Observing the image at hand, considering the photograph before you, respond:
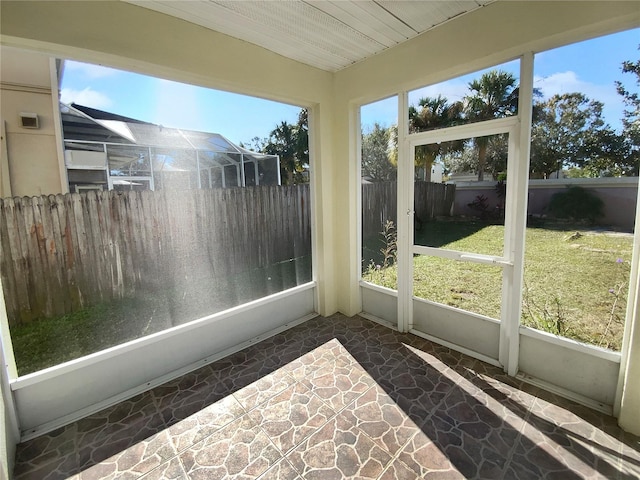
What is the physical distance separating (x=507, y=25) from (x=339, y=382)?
113 inches

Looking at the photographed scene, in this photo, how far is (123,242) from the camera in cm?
224

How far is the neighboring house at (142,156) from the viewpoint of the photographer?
199cm

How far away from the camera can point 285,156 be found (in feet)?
10.2

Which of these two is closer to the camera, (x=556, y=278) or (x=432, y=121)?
(x=556, y=278)

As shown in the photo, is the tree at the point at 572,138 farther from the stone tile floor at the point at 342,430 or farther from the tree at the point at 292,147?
the tree at the point at 292,147

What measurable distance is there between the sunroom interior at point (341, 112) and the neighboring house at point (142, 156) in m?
0.41

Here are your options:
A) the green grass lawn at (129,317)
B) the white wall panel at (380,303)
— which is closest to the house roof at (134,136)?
the green grass lawn at (129,317)

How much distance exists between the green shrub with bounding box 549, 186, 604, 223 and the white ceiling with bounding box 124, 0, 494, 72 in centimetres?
149

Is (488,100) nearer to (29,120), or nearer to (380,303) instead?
(380,303)

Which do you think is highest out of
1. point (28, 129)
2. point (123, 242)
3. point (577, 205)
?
point (28, 129)

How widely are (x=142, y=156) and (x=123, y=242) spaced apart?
0.67 m

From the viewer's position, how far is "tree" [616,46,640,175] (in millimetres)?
1790

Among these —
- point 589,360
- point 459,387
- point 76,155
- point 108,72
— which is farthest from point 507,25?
point 76,155

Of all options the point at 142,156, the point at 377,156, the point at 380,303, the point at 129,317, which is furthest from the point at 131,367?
the point at 377,156
